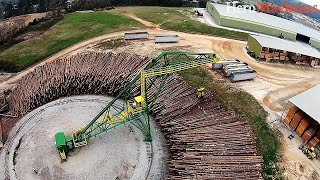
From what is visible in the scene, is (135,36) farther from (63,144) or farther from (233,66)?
(63,144)

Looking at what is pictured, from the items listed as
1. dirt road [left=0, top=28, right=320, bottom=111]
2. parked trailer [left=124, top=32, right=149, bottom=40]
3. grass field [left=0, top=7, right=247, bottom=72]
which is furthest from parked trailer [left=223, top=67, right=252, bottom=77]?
parked trailer [left=124, top=32, right=149, bottom=40]

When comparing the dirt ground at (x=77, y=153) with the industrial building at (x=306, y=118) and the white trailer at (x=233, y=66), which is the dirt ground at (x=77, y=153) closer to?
the industrial building at (x=306, y=118)

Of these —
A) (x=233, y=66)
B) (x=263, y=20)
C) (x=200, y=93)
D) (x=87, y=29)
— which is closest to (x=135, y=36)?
(x=87, y=29)

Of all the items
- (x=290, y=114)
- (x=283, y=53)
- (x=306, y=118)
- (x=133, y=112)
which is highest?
(x=283, y=53)

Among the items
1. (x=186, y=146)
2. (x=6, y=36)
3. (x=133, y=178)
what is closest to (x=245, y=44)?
(x=186, y=146)

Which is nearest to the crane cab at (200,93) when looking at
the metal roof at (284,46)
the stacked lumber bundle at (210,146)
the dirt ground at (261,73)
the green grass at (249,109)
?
the stacked lumber bundle at (210,146)
